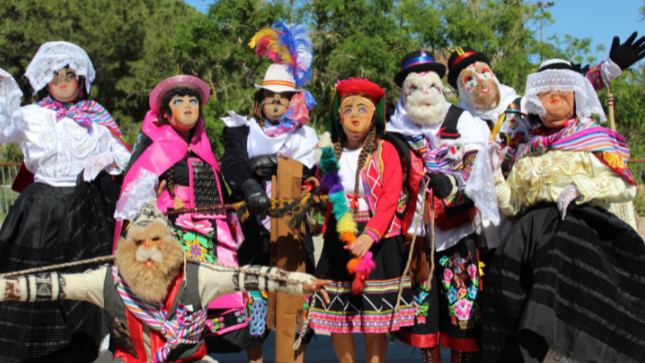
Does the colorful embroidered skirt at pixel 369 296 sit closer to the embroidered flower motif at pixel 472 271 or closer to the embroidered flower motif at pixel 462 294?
the embroidered flower motif at pixel 462 294

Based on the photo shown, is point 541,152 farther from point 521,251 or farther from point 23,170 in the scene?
point 23,170

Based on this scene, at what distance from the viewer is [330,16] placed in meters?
11.8

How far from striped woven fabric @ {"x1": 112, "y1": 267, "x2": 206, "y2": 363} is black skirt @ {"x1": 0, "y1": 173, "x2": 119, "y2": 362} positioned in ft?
3.16

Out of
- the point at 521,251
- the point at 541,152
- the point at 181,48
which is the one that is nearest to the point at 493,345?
the point at 521,251

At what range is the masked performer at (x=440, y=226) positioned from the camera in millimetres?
3479

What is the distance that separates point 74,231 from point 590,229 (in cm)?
339

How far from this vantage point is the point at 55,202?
148 inches

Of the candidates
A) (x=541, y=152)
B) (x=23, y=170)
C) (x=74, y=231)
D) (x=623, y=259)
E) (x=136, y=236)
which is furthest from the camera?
(x=23, y=170)

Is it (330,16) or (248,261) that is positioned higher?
(330,16)

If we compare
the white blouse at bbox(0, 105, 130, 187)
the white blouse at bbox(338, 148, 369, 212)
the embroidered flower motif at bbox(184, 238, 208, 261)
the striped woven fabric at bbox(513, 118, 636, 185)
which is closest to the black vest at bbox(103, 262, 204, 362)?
the embroidered flower motif at bbox(184, 238, 208, 261)

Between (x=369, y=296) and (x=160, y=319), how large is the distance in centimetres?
126

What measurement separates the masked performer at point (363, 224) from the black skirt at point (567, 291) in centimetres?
60

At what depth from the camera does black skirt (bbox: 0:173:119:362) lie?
3635mm

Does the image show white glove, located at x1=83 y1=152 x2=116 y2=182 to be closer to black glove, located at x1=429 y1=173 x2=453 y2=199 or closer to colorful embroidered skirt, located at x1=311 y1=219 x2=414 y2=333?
colorful embroidered skirt, located at x1=311 y1=219 x2=414 y2=333
